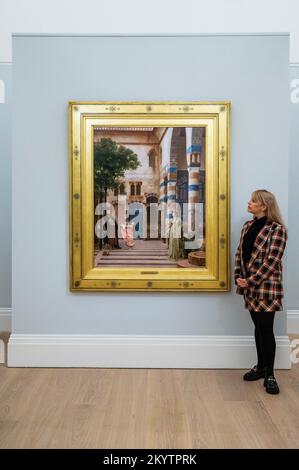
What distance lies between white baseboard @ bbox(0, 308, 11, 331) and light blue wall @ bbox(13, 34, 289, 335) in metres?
1.19

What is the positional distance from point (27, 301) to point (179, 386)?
5.09ft

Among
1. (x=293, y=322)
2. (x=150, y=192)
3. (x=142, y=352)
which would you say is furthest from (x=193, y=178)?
(x=293, y=322)

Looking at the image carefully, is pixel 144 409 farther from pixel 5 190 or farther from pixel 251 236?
pixel 5 190

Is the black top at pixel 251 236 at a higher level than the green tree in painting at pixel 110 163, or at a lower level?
lower

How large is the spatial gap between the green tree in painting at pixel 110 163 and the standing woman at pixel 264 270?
3.75 feet

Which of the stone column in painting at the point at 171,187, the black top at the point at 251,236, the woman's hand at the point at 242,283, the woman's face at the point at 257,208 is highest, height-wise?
the stone column in painting at the point at 171,187

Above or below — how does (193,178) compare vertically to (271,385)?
above

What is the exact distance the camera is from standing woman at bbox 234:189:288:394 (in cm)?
341

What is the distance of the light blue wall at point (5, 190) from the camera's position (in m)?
5.04

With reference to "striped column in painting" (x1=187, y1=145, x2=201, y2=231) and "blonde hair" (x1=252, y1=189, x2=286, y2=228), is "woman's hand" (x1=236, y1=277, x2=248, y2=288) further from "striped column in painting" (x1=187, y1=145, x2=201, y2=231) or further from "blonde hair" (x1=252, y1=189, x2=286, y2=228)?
"striped column in painting" (x1=187, y1=145, x2=201, y2=231)

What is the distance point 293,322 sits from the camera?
16.6 feet

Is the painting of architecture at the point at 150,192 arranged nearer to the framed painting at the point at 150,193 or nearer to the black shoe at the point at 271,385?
the framed painting at the point at 150,193

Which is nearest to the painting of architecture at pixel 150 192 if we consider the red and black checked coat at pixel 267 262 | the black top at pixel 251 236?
the black top at pixel 251 236

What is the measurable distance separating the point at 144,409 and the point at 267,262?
1.43 metres
